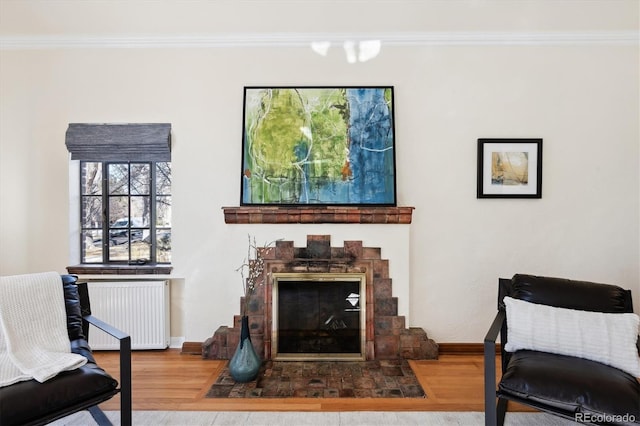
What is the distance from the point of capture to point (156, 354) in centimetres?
305

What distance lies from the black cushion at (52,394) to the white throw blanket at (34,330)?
0.04 m

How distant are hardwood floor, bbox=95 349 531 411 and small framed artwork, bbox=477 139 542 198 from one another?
4.70ft

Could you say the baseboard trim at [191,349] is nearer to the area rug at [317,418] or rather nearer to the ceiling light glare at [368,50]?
the area rug at [317,418]

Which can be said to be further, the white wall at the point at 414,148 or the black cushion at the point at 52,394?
the white wall at the point at 414,148

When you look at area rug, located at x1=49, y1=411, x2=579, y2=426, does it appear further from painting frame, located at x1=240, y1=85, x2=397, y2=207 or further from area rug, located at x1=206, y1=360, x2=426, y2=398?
painting frame, located at x1=240, y1=85, x2=397, y2=207

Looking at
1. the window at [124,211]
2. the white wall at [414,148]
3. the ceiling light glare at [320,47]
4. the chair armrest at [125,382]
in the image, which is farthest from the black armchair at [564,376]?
the window at [124,211]

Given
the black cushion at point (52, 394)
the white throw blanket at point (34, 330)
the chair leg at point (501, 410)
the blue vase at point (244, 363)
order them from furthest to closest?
the blue vase at point (244, 363) < the chair leg at point (501, 410) < the white throw blanket at point (34, 330) < the black cushion at point (52, 394)

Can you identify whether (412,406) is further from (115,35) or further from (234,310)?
(115,35)

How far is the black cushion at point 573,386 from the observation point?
162cm

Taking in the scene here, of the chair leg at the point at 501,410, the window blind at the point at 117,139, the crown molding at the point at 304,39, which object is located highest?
the crown molding at the point at 304,39

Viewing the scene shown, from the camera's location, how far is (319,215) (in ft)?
9.76

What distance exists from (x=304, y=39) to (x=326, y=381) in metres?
2.71

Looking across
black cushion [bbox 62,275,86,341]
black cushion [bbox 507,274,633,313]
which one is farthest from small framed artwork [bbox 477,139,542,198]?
black cushion [bbox 62,275,86,341]

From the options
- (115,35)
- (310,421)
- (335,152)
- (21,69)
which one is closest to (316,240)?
(335,152)
